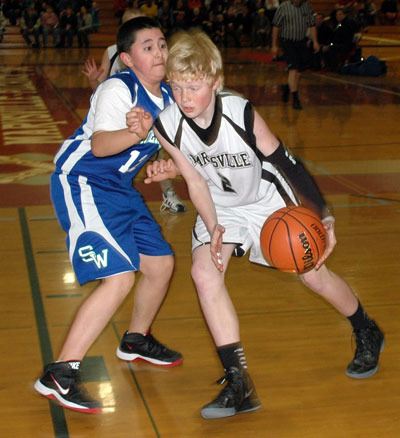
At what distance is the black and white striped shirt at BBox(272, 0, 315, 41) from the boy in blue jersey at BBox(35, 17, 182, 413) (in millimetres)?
10857

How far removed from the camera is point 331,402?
404 cm

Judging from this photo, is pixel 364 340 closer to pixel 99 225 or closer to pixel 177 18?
pixel 99 225

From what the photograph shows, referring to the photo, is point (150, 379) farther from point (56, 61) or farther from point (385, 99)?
point (56, 61)

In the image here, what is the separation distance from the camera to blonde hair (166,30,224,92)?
368 centimetres

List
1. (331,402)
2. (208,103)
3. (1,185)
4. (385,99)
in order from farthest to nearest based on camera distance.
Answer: (385,99), (1,185), (331,402), (208,103)

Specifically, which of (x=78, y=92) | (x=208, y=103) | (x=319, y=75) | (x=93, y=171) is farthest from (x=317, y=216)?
(x=319, y=75)

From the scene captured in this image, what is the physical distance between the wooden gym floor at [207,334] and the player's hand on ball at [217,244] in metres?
0.67

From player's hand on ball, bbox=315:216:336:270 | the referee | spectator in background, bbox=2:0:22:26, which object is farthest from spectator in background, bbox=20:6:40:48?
player's hand on ball, bbox=315:216:336:270

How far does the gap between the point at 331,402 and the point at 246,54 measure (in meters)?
22.5

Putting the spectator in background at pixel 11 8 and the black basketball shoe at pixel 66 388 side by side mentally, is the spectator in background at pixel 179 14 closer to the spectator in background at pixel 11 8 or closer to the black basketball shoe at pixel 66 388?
the spectator in background at pixel 11 8

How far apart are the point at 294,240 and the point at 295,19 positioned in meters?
11.5

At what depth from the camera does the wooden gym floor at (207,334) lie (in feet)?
12.7

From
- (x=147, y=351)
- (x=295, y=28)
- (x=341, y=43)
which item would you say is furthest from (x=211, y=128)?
(x=341, y=43)

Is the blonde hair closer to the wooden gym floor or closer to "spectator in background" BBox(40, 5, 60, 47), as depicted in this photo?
the wooden gym floor
